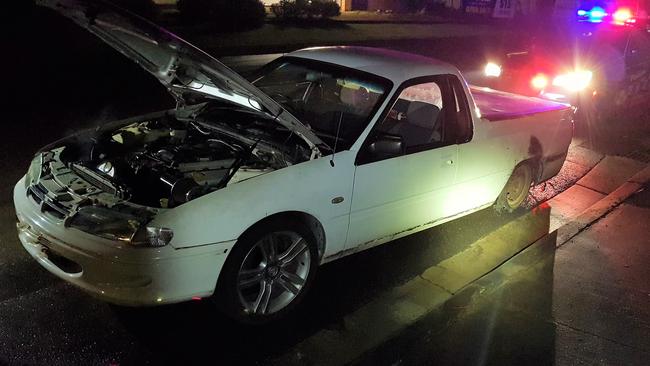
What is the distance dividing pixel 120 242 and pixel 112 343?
0.69 m

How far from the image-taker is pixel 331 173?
3621 millimetres

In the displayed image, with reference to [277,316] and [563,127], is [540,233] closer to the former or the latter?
[563,127]

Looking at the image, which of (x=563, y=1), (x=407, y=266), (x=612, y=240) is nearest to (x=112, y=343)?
(x=407, y=266)

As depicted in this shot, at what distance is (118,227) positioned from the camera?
307cm

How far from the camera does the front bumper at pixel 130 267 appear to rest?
3.00 m

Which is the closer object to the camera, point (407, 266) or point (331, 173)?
point (331, 173)

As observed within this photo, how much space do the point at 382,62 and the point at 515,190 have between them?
217cm

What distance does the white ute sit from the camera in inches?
122

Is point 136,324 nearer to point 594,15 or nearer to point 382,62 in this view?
point 382,62

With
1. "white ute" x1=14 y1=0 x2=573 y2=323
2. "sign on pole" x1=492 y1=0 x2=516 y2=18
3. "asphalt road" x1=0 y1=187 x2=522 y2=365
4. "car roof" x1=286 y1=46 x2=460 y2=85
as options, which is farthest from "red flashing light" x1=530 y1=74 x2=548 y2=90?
"sign on pole" x1=492 y1=0 x2=516 y2=18

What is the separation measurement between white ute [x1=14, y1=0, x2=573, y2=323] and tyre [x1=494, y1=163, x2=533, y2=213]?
0.39 metres

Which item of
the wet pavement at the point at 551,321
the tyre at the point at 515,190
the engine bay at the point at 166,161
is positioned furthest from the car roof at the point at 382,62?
the wet pavement at the point at 551,321

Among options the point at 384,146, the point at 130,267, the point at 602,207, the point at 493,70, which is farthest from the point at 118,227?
the point at 493,70

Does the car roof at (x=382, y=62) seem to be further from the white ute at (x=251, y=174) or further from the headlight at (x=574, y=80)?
the headlight at (x=574, y=80)
